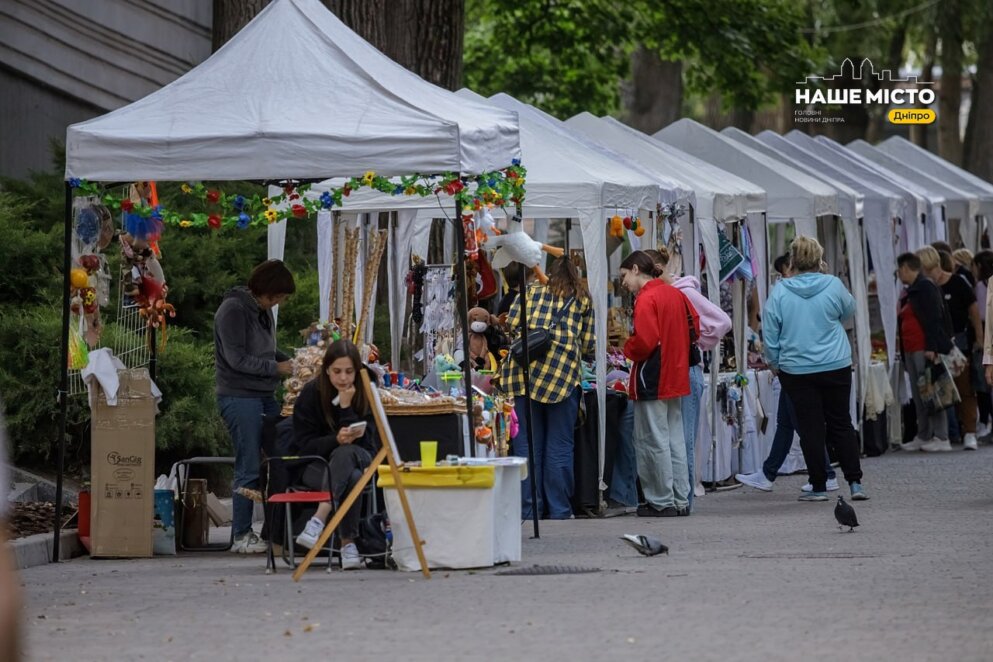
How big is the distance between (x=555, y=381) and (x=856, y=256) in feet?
19.6

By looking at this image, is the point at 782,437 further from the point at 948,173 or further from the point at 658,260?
the point at 948,173

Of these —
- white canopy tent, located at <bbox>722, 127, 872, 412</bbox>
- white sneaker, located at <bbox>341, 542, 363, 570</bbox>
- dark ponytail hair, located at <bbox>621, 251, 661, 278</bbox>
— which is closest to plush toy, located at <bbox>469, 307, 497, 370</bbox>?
dark ponytail hair, located at <bbox>621, 251, 661, 278</bbox>

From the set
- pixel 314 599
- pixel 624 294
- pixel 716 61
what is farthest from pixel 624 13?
pixel 314 599

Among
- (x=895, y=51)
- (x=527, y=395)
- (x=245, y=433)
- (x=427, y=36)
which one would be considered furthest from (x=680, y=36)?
(x=245, y=433)

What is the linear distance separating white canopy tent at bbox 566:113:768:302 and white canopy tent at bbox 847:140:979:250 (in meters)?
6.68

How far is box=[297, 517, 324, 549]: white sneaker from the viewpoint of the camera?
9.84m

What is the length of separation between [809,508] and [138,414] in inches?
203

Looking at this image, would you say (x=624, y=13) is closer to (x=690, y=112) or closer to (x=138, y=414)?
(x=138, y=414)

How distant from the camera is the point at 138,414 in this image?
1081 centimetres

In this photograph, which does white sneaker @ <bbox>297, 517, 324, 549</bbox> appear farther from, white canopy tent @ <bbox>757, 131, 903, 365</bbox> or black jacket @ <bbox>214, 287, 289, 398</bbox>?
white canopy tent @ <bbox>757, 131, 903, 365</bbox>

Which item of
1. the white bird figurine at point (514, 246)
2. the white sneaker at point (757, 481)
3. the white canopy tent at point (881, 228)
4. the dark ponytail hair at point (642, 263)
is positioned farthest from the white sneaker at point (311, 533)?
the white canopy tent at point (881, 228)

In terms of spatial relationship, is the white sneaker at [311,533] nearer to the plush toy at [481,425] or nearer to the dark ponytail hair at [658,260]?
the plush toy at [481,425]

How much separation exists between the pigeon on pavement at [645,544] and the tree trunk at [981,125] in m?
28.6

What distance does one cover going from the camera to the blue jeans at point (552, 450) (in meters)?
12.9
